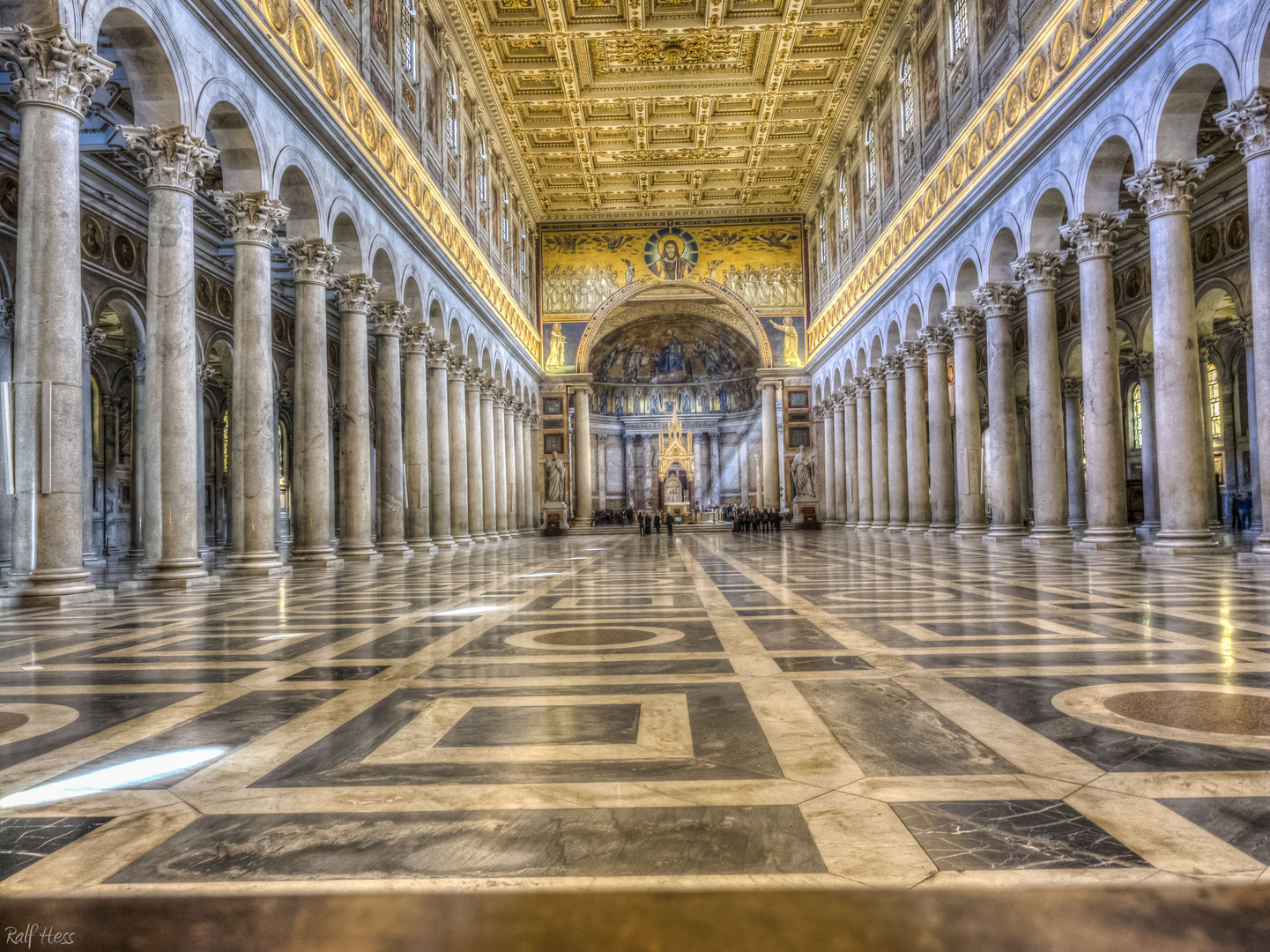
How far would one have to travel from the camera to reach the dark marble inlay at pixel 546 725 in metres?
3.04

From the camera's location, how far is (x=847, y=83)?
30.3m

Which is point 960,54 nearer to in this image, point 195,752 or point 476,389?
point 476,389

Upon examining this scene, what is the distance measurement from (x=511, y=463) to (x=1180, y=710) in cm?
3363

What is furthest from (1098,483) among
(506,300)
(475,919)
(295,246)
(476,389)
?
(506,300)

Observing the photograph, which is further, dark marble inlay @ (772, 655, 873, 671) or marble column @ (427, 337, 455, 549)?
marble column @ (427, 337, 455, 549)

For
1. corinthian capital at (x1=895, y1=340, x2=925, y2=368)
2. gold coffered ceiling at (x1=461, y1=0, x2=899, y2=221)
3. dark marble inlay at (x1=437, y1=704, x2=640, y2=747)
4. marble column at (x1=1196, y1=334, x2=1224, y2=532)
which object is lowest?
dark marble inlay at (x1=437, y1=704, x2=640, y2=747)

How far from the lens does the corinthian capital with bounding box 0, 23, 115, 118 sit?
28.5 feet

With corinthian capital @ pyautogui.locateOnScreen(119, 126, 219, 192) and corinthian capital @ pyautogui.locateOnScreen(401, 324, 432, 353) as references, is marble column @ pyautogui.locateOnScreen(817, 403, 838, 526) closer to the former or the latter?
corinthian capital @ pyautogui.locateOnScreen(401, 324, 432, 353)

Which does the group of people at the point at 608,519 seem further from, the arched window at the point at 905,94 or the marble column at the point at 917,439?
the arched window at the point at 905,94

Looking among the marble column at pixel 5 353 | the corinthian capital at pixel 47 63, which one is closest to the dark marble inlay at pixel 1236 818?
the corinthian capital at pixel 47 63

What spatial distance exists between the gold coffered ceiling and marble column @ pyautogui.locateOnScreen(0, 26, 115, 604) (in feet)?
63.2

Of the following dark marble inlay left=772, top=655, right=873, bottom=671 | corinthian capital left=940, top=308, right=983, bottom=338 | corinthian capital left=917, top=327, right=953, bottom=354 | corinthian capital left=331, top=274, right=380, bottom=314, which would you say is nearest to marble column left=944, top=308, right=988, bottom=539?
corinthian capital left=940, top=308, right=983, bottom=338

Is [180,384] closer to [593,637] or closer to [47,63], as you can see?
[47,63]

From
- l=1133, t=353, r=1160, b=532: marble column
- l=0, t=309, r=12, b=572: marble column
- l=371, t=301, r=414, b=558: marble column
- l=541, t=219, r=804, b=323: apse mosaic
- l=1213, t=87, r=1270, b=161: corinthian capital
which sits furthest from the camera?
l=541, t=219, r=804, b=323: apse mosaic
